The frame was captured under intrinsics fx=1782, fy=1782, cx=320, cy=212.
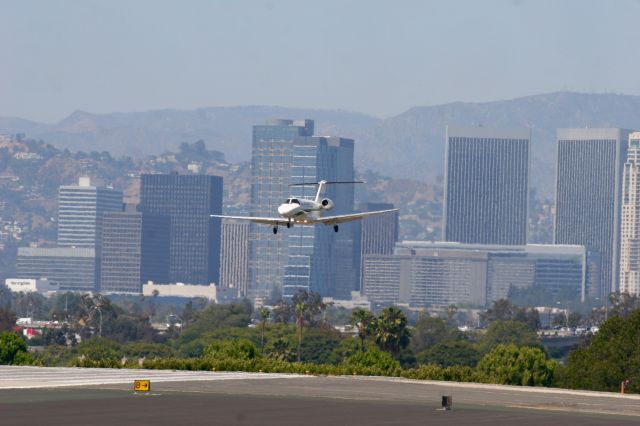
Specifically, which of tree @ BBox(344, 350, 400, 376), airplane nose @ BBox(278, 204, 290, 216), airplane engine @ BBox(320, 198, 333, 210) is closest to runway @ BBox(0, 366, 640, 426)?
airplane nose @ BBox(278, 204, 290, 216)

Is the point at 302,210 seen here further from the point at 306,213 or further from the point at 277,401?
the point at 277,401

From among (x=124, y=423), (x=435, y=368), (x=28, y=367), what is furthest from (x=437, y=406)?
(x=28, y=367)

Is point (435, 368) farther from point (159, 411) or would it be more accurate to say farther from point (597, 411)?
point (159, 411)

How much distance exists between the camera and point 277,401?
335 ft

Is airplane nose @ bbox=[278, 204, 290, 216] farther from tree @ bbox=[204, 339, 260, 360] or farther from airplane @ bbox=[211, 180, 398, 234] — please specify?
tree @ bbox=[204, 339, 260, 360]

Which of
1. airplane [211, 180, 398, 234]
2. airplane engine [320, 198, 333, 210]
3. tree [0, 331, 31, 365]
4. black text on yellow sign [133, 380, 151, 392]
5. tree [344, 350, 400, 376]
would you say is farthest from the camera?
tree [344, 350, 400, 376]

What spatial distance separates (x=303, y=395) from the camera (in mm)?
107312

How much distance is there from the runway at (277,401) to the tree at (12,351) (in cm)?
1969

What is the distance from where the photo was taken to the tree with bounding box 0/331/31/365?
485 feet

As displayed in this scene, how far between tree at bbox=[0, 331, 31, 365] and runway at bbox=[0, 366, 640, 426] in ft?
A: 64.6

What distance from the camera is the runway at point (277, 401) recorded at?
90.4 meters

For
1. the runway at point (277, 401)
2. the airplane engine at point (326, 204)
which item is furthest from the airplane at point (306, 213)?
the runway at point (277, 401)

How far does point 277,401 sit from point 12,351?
52697mm

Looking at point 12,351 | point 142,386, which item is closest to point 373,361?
point 12,351
